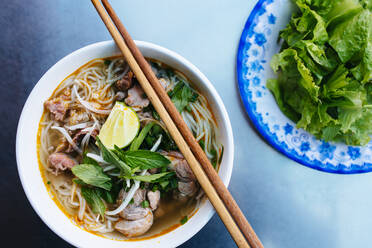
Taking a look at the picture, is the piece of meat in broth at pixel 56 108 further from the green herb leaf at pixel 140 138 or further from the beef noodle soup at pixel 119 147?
the green herb leaf at pixel 140 138

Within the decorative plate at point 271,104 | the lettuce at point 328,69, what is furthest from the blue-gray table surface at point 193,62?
the lettuce at point 328,69

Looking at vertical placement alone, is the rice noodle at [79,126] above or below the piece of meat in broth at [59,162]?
above

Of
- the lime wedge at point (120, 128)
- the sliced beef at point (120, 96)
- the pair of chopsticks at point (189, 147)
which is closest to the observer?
the pair of chopsticks at point (189, 147)

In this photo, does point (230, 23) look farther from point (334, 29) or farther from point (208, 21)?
point (334, 29)

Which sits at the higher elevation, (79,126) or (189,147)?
(79,126)

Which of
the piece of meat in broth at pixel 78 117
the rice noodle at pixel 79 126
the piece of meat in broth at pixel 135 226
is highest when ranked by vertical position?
the piece of meat in broth at pixel 78 117

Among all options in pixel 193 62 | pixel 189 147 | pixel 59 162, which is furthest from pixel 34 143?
pixel 193 62

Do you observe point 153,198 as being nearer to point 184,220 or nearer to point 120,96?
point 184,220
